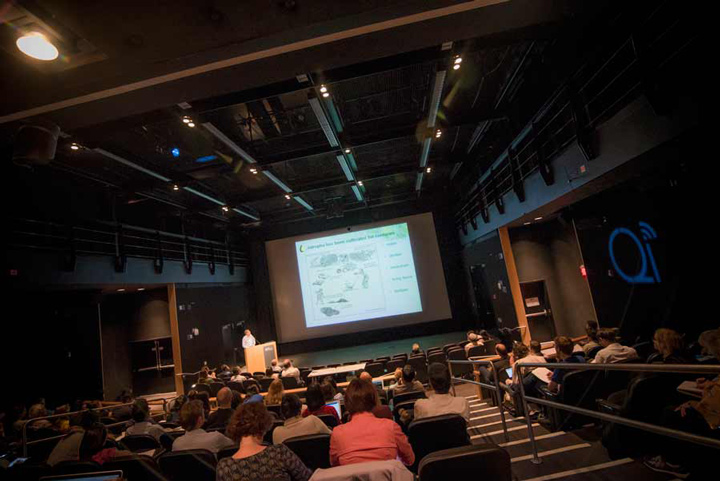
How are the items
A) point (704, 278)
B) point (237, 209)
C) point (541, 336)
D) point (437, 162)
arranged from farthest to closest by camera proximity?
point (237, 209) < point (437, 162) < point (541, 336) < point (704, 278)

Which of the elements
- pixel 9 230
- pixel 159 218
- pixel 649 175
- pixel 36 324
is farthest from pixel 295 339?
pixel 649 175

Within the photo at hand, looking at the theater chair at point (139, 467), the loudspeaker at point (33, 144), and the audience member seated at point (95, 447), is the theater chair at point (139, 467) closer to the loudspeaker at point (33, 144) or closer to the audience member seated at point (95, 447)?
the audience member seated at point (95, 447)

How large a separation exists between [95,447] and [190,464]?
1043mm

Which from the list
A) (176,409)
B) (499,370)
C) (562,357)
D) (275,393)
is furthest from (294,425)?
(176,409)

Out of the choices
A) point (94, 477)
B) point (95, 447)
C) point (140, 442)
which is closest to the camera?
point (94, 477)

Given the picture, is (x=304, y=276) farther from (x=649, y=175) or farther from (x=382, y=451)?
(x=382, y=451)

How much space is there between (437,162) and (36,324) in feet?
31.7

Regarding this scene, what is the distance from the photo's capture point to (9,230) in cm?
569

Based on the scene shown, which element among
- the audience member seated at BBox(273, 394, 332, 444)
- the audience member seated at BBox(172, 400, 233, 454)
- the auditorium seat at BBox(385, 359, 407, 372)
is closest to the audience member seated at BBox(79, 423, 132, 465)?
the audience member seated at BBox(172, 400, 233, 454)

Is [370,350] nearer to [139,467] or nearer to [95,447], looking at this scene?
[95,447]

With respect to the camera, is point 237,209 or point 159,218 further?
point 237,209

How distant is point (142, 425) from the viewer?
4.20m

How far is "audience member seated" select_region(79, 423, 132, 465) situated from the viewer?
2.80 m

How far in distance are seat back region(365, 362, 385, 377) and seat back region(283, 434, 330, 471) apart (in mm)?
5295
